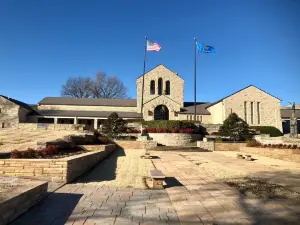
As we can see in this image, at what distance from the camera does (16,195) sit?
16.3ft

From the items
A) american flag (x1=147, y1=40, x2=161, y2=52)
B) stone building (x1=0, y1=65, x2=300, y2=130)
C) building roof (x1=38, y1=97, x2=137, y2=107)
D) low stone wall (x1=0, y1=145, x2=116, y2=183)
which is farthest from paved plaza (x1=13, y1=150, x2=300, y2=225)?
building roof (x1=38, y1=97, x2=137, y2=107)

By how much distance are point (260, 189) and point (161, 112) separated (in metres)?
41.4

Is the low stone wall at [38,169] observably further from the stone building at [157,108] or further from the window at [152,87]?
the window at [152,87]

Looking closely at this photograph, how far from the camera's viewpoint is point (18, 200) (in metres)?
5.04

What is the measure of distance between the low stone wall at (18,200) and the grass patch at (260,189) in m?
5.53

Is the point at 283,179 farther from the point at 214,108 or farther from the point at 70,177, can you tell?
the point at 214,108

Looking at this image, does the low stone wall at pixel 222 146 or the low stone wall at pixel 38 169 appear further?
the low stone wall at pixel 222 146

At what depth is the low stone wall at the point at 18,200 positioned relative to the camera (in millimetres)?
4531

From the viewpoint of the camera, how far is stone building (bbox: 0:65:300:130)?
4597cm

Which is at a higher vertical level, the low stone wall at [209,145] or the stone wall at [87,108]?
the stone wall at [87,108]

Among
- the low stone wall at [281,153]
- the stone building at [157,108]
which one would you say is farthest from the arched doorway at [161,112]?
the low stone wall at [281,153]

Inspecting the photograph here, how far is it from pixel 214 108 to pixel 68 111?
27728mm

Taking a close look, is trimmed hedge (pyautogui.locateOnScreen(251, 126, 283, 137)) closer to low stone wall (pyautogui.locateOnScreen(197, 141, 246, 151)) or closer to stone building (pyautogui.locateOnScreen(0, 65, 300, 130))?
stone building (pyautogui.locateOnScreen(0, 65, 300, 130))

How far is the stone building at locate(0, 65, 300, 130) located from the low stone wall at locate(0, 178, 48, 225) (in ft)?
132
